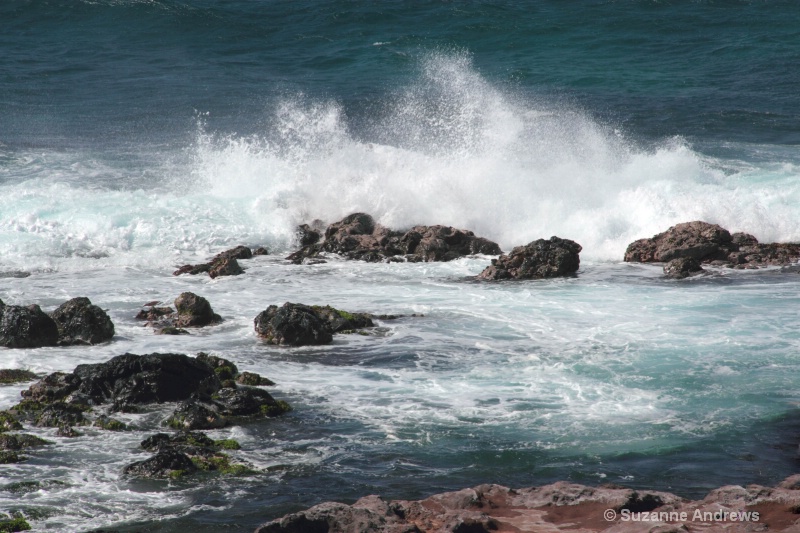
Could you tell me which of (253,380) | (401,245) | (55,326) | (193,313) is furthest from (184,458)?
(401,245)

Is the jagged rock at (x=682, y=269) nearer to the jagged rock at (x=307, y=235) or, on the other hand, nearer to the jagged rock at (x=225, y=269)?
the jagged rock at (x=307, y=235)

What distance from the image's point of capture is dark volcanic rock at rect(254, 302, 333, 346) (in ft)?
42.1

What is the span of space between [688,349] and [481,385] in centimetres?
315

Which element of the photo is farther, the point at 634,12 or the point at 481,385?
the point at 634,12

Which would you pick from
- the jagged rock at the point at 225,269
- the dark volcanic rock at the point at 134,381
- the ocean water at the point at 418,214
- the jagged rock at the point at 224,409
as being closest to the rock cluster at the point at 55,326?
the ocean water at the point at 418,214

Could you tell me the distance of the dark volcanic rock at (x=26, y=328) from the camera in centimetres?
1263

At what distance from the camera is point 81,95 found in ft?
105

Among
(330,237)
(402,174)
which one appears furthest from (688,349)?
(402,174)

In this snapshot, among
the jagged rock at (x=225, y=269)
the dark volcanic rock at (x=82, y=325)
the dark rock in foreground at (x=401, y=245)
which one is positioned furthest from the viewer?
the dark rock in foreground at (x=401, y=245)

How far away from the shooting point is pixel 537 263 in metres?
16.9

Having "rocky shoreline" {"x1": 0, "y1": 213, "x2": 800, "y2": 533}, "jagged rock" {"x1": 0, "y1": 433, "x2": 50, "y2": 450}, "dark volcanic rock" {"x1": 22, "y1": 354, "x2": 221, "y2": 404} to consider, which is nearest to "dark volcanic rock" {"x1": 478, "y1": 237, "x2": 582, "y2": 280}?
"rocky shoreline" {"x1": 0, "y1": 213, "x2": 800, "y2": 533}

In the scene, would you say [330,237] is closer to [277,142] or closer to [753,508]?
[277,142]

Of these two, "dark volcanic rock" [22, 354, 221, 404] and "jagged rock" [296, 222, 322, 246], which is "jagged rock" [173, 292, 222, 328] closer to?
"dark volcanic rock" [22, 354, 221, 404]

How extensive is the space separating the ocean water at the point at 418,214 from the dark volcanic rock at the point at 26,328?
230 millimetres
